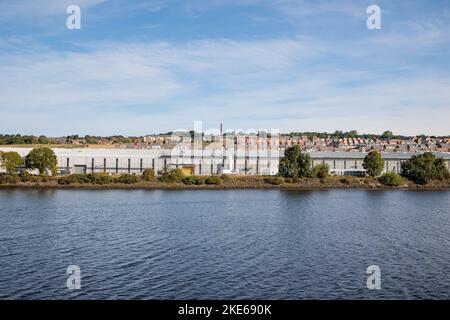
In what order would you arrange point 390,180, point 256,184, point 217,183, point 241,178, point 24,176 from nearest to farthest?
point 24,176 → point 217,183 → point 256,184 → point 390,180 → point 241,178

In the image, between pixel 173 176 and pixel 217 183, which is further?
pixel 173 176

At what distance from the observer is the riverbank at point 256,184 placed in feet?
157

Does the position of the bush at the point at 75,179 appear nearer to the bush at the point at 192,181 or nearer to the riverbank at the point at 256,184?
the riverbank at the point at 256,184

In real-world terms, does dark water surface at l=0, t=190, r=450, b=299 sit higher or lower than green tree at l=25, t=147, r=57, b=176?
lower

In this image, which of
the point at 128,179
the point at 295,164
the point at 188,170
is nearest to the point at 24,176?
the point at 128,179

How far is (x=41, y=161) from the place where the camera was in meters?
49.9

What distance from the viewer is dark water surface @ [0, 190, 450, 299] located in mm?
13906

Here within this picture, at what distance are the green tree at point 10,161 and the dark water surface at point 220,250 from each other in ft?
59.8

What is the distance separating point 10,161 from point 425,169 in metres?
45.7

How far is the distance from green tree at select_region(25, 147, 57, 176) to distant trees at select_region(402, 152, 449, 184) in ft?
131

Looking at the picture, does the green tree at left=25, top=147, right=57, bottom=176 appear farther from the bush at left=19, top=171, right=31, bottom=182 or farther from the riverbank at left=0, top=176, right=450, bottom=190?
the riverbank at left=0, top=176, right=450, bottom=190

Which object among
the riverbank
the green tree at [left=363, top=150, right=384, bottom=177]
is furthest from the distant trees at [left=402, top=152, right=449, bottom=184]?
the green tree at [left=363, top=150, right=384, bottom=177]

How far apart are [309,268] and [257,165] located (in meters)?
42.3

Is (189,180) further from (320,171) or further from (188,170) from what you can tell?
(320,171)
